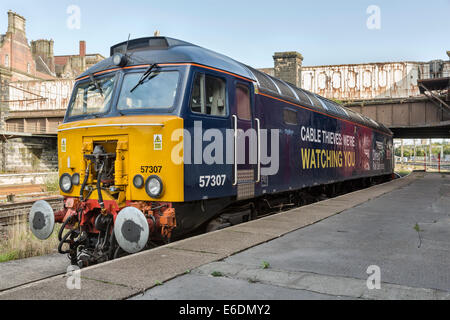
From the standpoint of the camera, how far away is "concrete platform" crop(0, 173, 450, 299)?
3.72m

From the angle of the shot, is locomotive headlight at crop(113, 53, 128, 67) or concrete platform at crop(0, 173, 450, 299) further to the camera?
locomotive headlight at crop(113, 53, 128, 67)

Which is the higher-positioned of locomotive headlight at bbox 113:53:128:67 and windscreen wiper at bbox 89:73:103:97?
locomotive headlight at bbox 113:53:128:67

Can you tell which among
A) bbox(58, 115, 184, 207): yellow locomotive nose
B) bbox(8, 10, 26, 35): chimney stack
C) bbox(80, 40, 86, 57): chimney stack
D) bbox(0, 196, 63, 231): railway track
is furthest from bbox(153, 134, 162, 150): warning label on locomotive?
bbox(80, 40, 86, 57): chimney stack

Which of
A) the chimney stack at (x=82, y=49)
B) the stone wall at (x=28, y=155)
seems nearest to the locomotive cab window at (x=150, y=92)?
the stone wall at (x=28, y=155)

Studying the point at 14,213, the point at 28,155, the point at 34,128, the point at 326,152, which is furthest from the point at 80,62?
the point at 326,152

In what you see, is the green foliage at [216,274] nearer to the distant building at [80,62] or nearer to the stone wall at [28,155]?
the stone wall at [28,155]

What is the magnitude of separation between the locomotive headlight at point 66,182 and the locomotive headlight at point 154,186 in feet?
5.30

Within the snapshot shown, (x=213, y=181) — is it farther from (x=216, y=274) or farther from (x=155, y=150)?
(x=216, y=274)

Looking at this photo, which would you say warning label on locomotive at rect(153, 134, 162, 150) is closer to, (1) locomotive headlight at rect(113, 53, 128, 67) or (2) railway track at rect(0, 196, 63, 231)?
(1) locomotive headlight at rect(113, 53, 128, 67)

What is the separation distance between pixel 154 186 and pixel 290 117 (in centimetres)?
486

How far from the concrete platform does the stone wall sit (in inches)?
1209

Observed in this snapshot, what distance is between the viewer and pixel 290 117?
32.2 feet
